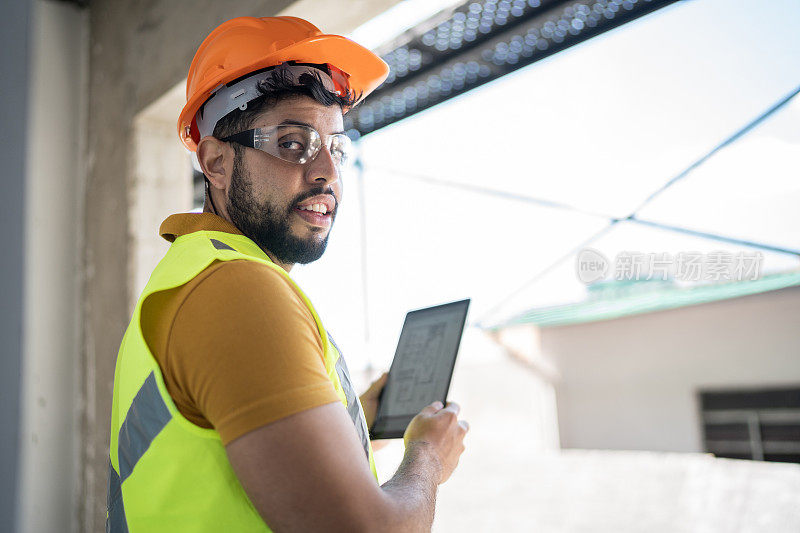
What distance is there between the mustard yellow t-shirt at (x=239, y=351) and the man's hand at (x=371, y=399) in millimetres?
579

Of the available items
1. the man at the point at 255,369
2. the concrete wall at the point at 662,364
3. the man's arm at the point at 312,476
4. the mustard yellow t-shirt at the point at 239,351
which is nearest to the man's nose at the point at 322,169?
the man at the point at 255,369

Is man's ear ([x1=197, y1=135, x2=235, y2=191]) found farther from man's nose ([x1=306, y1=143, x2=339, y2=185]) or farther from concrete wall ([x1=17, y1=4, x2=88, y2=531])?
concrete wall ([x1=17, y1=4, x2=88, y2=531])

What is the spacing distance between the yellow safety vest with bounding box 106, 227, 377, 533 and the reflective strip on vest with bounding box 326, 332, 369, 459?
32 mm

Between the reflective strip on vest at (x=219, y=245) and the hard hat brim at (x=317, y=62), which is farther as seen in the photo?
the hard hat brim at (x=317, y=62)

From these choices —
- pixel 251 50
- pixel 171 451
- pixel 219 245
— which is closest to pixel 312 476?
pixel 171 451

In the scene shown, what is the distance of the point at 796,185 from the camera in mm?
6746

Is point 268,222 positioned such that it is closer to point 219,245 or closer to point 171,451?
point 219,245

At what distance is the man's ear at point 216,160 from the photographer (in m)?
1.10

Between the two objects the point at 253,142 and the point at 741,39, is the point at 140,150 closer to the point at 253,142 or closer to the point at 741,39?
the point at 253,142

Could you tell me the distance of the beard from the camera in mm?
1026

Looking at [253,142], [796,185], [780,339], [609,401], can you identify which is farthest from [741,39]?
[253,142]

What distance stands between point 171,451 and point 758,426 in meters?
10.4

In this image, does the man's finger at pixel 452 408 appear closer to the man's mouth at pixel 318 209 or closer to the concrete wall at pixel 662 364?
the man's mouth at pixel 318 209

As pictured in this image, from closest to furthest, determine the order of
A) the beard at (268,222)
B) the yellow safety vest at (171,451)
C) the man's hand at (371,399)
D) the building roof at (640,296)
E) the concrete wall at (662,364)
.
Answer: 1. the yellow safety vest at (171,451)
2. the beard at (268,222)
3. the man's hand at (371,399)
4. the building roof at (640,296)
5. the concrete wall at (662,364)
